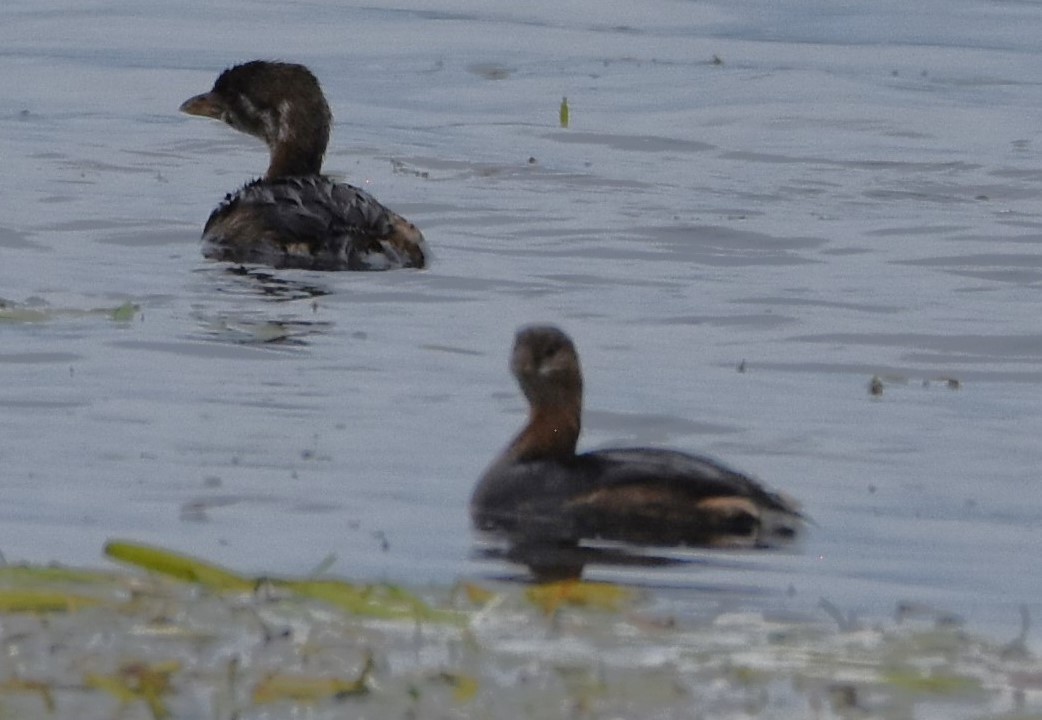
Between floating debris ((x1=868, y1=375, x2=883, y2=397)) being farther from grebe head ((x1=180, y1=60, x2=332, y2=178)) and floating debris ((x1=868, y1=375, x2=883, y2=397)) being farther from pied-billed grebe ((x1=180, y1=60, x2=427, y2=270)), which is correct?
grebe head ((x1=180, y1=60, x2=332, y2=178))

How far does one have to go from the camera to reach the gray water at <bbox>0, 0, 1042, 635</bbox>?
945cm

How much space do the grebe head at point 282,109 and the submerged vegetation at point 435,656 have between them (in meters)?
10.4

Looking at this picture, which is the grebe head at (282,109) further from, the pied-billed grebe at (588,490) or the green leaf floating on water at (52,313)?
the pied-billed grebe at (588,490)

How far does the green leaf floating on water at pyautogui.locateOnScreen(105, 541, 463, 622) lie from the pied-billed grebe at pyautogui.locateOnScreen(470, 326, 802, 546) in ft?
5.68

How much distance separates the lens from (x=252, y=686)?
6.57 meters

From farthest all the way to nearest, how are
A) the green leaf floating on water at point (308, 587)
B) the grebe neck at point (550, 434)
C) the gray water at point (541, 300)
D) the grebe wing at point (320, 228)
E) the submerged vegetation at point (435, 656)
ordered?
the grebe wing at point (320, 228) → the grebe neck at point (550, 434) → the gray water at point (541, 300) → the green leaf floating on water at point (308, 587) → the submerged vegetation at point (435, 656)

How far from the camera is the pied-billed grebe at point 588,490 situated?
30.4 ft

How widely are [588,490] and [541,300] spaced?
5515 millimetres

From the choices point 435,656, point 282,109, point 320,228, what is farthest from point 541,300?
point 435,656

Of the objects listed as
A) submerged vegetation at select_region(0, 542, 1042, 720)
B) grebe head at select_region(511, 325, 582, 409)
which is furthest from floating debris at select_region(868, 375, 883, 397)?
submerged vegetation at select_region(0, 542, 1042, 720)

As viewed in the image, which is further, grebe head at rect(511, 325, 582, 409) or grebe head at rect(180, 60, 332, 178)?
grebe head at rect(180, 60, 332, 178)

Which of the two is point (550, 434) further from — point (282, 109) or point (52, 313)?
point (282, 109)

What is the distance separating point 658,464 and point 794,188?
11.0m

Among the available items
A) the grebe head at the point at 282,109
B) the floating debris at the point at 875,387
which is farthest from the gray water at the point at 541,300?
the grebe head at the point at 282,109
